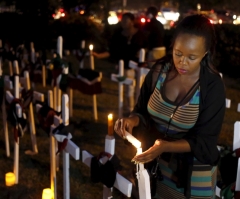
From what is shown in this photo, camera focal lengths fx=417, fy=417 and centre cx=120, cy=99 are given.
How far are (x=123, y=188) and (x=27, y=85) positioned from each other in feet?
9.45

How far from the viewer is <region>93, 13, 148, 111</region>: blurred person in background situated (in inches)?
251

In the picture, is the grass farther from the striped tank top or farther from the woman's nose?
the woman's nose

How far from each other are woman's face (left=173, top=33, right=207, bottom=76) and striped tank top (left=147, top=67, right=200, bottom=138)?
0.11m

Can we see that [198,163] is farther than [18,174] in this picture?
No

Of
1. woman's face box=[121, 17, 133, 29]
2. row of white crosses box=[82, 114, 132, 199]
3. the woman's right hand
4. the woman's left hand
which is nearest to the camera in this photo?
the woman's left hand

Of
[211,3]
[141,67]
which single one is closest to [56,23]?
[141,67]

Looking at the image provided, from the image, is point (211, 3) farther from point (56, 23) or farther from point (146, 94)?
point (146, 94)

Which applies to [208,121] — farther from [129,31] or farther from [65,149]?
[129,31]

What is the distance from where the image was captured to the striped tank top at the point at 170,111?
6.35 feet

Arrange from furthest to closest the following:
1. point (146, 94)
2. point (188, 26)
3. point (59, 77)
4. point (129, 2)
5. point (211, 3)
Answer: point (129, 2), point (211, 3), point (59, 77), point (146, 94), point (188, 26)

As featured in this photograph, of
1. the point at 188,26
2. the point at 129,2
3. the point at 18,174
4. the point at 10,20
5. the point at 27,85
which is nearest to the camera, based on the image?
the point at 188,26

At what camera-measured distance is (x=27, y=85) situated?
200 inches

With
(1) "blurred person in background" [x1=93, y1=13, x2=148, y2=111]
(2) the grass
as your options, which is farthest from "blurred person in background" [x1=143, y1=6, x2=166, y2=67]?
(2) the grass

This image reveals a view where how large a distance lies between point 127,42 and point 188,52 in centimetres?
460
